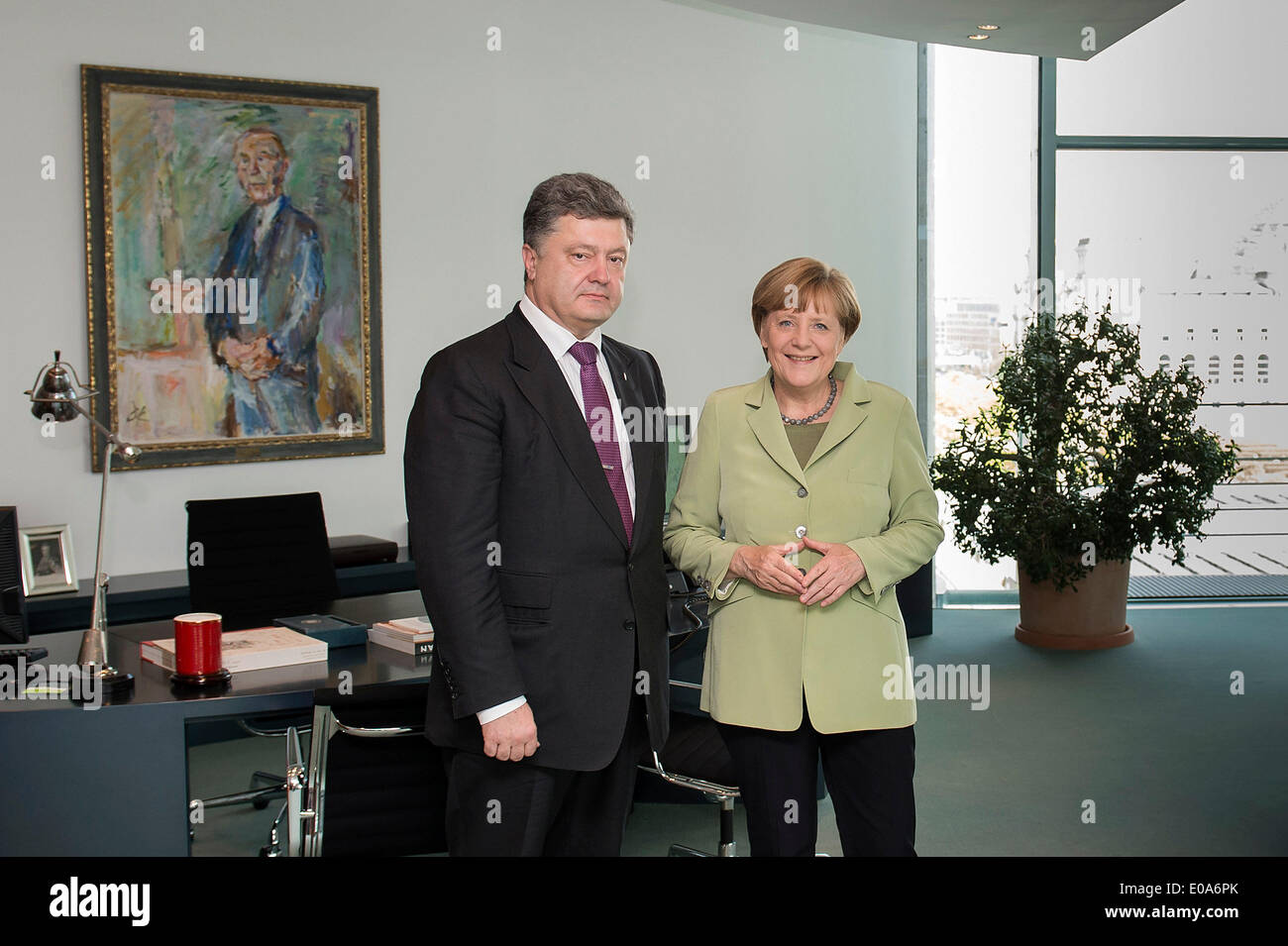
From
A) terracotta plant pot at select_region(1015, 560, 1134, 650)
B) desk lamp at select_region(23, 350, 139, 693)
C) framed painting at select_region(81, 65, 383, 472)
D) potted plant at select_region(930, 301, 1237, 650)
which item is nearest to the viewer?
desk lamp at select_region(23, 350, 139, 693)

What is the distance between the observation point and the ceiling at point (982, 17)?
5.72m

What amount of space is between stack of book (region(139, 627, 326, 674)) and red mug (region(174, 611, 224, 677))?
31mm

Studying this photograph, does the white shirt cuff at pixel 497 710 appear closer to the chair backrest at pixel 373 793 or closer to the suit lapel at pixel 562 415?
the suit lapel at pixel 562 415

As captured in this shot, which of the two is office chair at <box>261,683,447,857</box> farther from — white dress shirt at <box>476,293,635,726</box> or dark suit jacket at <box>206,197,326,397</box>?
dark suit jacket at <box>206,197,326,397</box>

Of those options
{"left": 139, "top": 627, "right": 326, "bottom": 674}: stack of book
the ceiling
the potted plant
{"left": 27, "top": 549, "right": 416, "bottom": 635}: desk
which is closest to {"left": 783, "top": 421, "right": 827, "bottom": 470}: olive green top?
{"left": 139, "top": 627, "right": 326, "bottom": 674}: stack of book

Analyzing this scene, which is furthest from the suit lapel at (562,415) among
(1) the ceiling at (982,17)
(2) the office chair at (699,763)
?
(1) the ceiling at (982,17)

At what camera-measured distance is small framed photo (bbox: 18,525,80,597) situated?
462 centimetres

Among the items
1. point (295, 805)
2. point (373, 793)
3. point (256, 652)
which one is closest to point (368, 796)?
point (373, 793)

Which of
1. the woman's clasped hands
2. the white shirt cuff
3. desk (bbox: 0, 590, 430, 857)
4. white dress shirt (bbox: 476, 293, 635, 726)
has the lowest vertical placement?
desk (bbox: 0, 590, 430, 857)

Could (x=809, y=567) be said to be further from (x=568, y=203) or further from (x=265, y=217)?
(x=265, y=217)

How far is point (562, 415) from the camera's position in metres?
2.10

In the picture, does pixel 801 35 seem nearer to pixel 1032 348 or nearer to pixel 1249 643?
pixel 1032 348

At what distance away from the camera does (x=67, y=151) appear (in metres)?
4.84

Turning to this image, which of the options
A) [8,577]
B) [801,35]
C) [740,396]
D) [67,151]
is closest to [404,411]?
[67,151]
